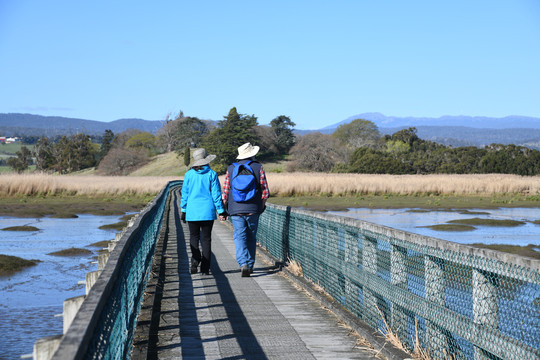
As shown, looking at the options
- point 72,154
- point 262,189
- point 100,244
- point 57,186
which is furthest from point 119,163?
point 262,189

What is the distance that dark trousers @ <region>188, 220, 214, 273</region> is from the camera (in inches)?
411

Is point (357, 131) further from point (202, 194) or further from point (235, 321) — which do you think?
point (235, 321)

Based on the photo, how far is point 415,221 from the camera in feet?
95.9

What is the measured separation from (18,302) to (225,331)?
6374 millimetres

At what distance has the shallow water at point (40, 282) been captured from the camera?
9.58 metres

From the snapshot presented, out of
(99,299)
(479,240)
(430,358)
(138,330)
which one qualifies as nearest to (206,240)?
(138,330)

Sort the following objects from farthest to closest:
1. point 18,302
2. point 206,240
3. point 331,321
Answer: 1. point 18,302
2. point 206,240
3. point 331,321

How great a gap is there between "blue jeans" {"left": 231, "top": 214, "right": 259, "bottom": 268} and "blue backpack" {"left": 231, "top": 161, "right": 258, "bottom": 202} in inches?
13.5

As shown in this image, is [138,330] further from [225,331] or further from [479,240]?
[479,240]

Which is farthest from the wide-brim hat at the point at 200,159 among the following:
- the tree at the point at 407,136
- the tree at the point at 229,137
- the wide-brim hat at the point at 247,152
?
the tree at the point at 407,136

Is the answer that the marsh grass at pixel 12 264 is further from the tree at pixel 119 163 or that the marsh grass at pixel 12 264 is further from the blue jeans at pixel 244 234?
the tree at pixel 119 163

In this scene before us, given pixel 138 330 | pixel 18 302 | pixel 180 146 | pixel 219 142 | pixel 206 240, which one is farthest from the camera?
pixel 180 146

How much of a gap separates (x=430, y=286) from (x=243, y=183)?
191 inches

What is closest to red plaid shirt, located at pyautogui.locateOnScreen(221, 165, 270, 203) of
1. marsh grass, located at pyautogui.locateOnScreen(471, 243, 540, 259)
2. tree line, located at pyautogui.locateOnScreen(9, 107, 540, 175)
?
marsh grass, located at pyautogui.locateOnScreen(471, 243, 540, 259)
